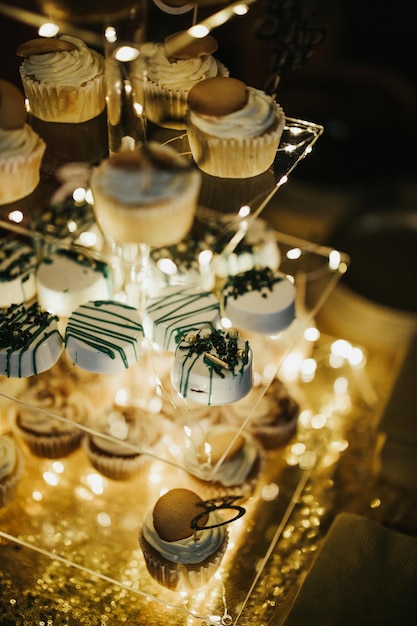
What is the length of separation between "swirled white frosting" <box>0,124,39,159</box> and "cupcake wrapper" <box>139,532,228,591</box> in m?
1.01

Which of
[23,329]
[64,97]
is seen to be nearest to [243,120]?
[64,97]

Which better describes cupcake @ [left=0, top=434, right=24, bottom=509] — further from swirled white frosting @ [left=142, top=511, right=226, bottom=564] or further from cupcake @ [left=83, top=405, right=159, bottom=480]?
swirled white frosting @ [left=142, top=511, right=226, bottom=564]

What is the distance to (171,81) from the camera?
1.78 meters

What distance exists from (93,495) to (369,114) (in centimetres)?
294

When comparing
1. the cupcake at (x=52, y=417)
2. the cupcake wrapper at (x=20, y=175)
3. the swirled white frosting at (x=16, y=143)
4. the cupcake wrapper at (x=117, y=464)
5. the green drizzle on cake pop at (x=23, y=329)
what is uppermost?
the swirled white frosting at (x=16, y=143)

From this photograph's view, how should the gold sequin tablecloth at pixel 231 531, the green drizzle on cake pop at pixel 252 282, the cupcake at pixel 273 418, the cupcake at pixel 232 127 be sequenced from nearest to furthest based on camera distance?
the cupcake at pixel 232 127, the gold sequin tablecloth at pixel 231 531, the green drizzle on cake pop at pixel 252 282, the cupcake at pixel 273 418

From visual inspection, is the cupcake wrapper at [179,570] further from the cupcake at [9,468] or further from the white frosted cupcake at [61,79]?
the white frosted cupcake at [61,79]

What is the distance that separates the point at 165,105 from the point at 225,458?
100cm

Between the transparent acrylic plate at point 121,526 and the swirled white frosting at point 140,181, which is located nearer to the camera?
the swirled white frosting at point 140,181

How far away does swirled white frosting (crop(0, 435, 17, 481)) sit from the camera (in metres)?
2.00

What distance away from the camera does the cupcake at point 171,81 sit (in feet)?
5.82

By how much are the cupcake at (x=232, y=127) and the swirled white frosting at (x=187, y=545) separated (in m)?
0.91

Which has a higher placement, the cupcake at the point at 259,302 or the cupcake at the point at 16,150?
the cupcake at the point at 16,150

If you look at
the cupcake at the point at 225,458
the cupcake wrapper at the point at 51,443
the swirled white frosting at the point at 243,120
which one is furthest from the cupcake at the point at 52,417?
the swirled white frosting at the point at 243,120
